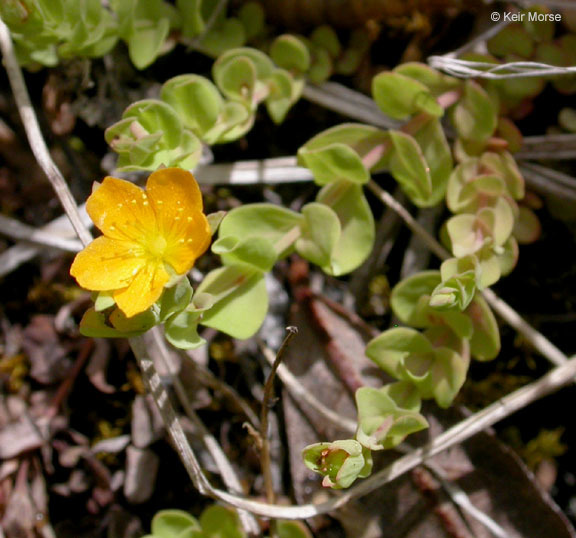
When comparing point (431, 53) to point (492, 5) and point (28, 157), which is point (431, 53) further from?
point (28, 157)

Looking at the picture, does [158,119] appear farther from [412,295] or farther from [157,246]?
[412,295]

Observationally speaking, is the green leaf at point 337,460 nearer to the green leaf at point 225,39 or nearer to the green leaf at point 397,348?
the green leaf at point 397,348

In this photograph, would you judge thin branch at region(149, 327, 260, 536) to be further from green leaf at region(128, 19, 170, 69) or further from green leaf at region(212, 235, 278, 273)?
green leaf at region(128, 19, 170, 69)

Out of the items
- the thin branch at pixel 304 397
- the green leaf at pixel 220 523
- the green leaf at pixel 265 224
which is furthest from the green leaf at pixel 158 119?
the green leaf at pixel 220 523

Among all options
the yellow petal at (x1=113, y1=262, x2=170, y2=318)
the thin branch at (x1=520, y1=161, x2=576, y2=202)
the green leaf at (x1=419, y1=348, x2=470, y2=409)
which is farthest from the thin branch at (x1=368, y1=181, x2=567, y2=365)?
the yellow petal at (x1=113, y1=262, x2=170, y2=318)

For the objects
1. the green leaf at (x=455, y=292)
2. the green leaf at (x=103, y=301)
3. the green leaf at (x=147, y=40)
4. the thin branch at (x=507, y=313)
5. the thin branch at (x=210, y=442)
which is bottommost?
the thin branch at (x=210, y=442)

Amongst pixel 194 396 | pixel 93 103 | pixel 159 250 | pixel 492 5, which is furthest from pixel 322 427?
pixel 492 5

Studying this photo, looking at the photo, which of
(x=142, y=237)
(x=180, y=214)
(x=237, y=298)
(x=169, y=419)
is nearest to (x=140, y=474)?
(x=169, y=419)
